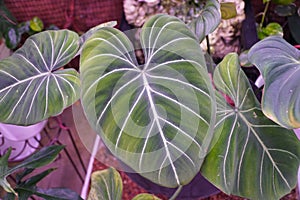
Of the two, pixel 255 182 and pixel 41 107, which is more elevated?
pixel 41 107

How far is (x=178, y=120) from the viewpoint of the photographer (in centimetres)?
56

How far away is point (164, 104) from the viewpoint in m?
0.57

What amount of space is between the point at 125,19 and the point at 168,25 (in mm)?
661

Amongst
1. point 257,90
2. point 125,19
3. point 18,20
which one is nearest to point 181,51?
point 257,90

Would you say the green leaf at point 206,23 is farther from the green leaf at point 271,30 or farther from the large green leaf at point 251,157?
the green leaf at point 271,30

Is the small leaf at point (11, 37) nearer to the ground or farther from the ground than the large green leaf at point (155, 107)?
nearer to the ground

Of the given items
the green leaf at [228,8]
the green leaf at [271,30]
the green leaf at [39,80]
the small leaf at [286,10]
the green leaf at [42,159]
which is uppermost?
the green leaf at [228,8]

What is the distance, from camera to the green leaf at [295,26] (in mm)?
1213

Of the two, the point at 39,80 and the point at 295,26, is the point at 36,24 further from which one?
the point at 295,26

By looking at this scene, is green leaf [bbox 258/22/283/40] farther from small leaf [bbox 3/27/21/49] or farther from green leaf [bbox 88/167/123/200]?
small leaf [bbox 3/27/21/49]

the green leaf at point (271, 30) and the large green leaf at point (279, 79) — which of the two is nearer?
the large green leaf at point (279, 79)

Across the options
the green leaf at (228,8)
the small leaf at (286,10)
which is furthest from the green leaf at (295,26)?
the green leaf at (228,8)

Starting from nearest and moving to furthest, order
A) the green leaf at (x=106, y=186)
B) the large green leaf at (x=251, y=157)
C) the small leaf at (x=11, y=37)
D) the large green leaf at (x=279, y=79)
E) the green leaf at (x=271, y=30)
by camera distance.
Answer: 1. the large green leaf at (x=279, y=79)
2. the large green leaf at (x=251, y=157)
3. the green leaf at (x=106, y=186)
4. the green leaf at (x=271, y=30)
5. the small leaf at (x=11, y=37)

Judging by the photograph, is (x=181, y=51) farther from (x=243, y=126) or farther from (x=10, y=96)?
(x=10, y=96)
